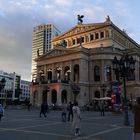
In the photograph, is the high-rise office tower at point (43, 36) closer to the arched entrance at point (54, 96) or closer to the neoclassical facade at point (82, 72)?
the neoclassical facade at point (82, 72)

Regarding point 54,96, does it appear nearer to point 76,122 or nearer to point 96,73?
point 96,73

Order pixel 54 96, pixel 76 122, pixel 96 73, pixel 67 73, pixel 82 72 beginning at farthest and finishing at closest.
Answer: pixel 67 73, pixel 96 73, pixel 82 72, pixel 54 96, pixel 76 122

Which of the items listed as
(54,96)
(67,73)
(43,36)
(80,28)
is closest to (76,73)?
(67,73)

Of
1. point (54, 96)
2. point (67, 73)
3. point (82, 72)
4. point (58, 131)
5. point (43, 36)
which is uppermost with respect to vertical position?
point (43, 36)

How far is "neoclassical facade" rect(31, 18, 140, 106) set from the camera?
76125 millimetres

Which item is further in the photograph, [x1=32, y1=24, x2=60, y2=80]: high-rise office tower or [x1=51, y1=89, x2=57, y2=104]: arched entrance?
[x1=32, y1=24, x2=60, y2=80]: high-rise office tower

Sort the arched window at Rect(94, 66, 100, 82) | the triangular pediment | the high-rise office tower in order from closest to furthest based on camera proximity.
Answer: the arched window at Rect(94, 66, 100, 82), the triangular pediment, the high-rise office tower

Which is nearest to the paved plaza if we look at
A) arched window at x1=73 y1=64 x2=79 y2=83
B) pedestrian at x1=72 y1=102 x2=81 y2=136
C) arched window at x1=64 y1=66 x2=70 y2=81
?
pedestrian at x1=72 y1=102 x2=81 y2=136

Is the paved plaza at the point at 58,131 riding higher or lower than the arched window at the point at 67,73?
lower

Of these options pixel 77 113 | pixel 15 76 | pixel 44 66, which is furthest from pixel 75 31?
pixel 15 76

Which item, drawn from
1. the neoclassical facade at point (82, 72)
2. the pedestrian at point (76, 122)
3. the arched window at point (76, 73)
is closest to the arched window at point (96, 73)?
the neoclassical facade at point (82, 72)

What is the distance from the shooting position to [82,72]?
7794cm

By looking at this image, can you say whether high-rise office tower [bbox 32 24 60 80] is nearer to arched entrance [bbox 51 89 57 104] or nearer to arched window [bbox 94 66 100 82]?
arched window [bbox 94 66 100 82]

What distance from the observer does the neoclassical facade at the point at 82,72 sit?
250 feet
